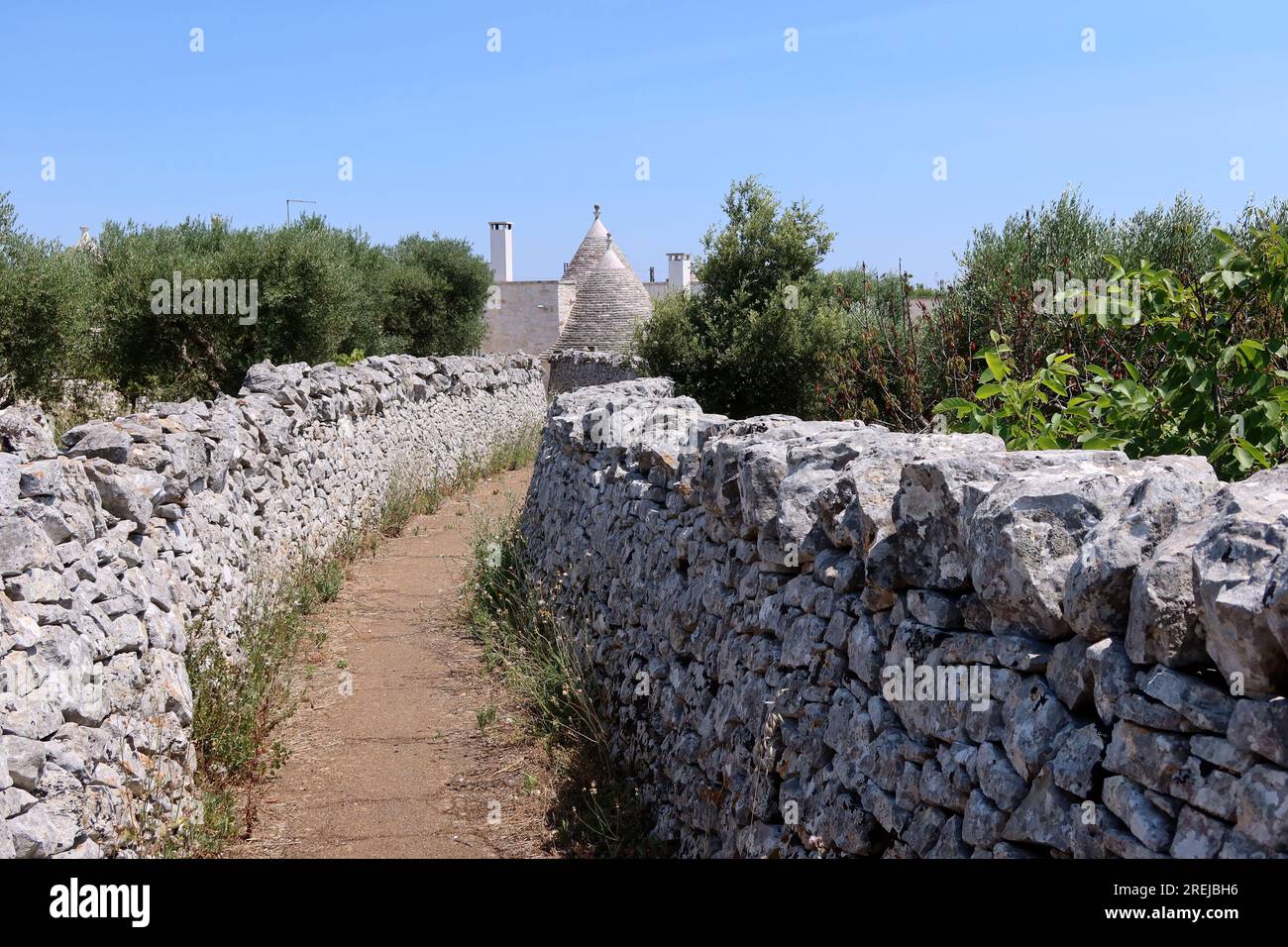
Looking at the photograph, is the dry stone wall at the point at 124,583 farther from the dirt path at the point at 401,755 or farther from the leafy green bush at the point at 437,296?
the leafy green bush at the point at 437,296

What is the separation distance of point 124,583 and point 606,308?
2467 cm

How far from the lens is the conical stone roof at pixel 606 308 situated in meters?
28.1

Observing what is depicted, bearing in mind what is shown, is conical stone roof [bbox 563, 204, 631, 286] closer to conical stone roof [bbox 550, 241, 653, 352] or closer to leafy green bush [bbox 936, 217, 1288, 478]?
conical stone roof [bbox 550, 241, 653, 352]

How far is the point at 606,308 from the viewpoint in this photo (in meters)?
28.8

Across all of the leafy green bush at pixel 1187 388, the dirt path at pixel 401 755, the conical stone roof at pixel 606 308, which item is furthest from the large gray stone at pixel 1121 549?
the conical stone roof at pixel 606 308

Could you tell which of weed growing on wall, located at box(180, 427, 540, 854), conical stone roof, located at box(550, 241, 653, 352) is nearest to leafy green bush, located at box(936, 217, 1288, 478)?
weed growing on wall, located at box(180, 427, 540, 854)

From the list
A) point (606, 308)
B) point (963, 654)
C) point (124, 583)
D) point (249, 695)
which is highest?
point (606, 308)

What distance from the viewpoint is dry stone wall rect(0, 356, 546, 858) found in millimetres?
3623

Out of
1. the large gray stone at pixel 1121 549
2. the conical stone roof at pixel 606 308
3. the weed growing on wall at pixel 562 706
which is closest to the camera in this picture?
the large gray stone at pixel 1121 549

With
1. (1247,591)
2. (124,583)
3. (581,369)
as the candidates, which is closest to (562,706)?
(124,583)

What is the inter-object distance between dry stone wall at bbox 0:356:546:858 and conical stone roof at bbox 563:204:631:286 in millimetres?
21992

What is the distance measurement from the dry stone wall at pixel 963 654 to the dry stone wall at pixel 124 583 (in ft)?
8.08

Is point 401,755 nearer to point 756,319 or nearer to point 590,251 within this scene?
point 756,319
